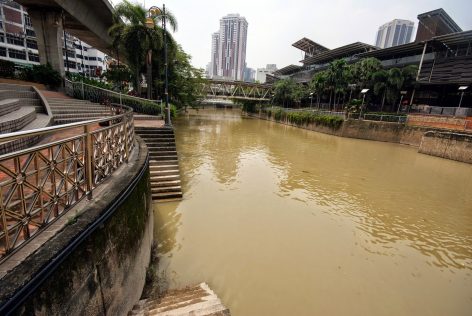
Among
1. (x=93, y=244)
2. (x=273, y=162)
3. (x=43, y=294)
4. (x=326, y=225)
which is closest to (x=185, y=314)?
(x=93, y=244)

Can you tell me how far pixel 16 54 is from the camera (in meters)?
42.9

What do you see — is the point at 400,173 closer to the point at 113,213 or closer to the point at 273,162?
the point at 273,162

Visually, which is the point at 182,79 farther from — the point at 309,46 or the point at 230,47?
the point at 230,47

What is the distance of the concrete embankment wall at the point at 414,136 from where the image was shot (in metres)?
17.9

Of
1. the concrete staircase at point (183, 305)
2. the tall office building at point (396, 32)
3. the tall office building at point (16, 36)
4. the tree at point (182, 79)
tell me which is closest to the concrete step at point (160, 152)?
the concrete staircase at point (183, 305)

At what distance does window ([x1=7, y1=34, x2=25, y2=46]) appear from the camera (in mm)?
41722

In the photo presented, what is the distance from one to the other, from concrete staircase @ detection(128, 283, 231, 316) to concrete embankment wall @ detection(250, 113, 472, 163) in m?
22.2

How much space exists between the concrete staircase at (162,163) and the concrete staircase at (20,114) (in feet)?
11.5

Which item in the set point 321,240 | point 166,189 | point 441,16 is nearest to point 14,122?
point 166,189

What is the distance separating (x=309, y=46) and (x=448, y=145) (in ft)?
149

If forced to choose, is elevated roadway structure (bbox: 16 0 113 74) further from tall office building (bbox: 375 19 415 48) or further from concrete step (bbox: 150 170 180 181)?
tall office building (bbox: 375 19 415 48)

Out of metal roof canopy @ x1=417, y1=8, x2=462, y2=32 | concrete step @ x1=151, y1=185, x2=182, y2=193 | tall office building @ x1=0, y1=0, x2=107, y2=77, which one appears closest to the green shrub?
concrete step @ x1=151, y1=185, x2=182, y2=193

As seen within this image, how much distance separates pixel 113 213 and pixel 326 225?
6758 mm

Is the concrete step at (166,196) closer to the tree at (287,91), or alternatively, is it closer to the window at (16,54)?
the tree at (287,91)
